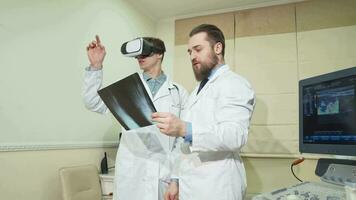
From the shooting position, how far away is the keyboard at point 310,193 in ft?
2.80

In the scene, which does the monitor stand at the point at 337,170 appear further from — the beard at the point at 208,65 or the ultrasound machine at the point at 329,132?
the beard at the point at 208,65

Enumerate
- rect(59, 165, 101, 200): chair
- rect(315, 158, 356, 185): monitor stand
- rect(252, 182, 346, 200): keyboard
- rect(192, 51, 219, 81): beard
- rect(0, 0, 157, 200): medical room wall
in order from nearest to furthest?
rect(252, 182, 346, 200): keyboard
rect(315, 158, 356, 185): monitor stand
rect(192, 51, 219, 81): beard
rect(0, 0, 157, 200): medical room wall
rect(59, 165, 101, 200): chair

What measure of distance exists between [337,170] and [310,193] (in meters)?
0.20

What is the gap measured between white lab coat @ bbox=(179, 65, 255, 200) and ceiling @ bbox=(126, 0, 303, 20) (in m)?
1.85

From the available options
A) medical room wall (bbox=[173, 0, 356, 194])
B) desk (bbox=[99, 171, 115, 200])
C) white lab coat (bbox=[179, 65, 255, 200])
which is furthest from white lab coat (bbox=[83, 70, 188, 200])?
medical room wall (bbox=[173, 0, 356, 194])

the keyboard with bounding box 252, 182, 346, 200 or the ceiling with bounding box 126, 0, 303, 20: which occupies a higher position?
the ceiling with bounding box 126, 0, 303, 20

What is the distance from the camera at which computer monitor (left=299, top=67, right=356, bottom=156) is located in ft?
3.29

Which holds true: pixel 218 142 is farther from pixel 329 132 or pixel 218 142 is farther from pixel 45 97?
pixel 45 97

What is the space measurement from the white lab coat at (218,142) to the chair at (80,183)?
0.90m

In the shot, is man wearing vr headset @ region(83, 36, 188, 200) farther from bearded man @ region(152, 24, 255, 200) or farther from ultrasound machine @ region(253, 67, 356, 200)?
ultrasound machine @ region(253, 67, 356, 200)

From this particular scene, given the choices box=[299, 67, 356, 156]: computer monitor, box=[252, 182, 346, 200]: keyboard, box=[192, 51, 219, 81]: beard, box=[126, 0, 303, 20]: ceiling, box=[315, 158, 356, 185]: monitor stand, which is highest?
box=[126, 0, 303, 20]: ceiling

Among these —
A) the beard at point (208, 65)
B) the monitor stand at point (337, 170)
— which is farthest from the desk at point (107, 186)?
the monitor stand at point (337, 170)

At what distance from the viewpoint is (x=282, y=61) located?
261cm

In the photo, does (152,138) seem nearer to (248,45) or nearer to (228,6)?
(248,45)
